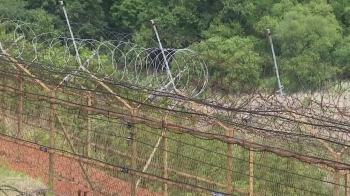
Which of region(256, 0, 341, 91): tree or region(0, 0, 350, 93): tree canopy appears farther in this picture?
region(0, 0, 350, 93): tree canopy

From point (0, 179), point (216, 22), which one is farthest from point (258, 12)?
point (0, 179)

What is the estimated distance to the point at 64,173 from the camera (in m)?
7.14

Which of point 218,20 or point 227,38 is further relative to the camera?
point 218,20

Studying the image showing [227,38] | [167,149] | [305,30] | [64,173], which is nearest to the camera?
[64,173]

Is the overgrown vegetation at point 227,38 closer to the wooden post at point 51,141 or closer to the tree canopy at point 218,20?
the tree canopy at point 218,20

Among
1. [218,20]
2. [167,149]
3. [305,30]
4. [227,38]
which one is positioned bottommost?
[227,38]

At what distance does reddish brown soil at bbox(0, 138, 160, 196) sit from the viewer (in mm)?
6754

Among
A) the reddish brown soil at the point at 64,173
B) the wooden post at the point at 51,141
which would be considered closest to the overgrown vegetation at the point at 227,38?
the reddish brown soil at the point at 64,173

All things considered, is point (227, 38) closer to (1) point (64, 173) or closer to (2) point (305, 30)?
(2) point (305, 30)

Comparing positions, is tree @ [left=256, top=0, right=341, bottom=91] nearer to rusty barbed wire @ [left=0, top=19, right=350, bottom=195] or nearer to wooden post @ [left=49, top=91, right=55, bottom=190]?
rusty barbed wire @ [left=0, top=19, right=350, bottom=195]

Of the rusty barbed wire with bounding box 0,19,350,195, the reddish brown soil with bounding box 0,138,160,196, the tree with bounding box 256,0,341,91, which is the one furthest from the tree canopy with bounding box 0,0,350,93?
the reddish brown soil with bounding box 0,138,160,196

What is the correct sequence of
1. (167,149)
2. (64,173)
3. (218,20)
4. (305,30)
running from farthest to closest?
1. (218,20)
2. (305,30)
3. (167,149)
4. (64,173)

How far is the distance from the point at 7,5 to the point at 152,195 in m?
19.5

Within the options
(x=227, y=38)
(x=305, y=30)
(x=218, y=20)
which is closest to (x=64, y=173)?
(x=305, y=30)
